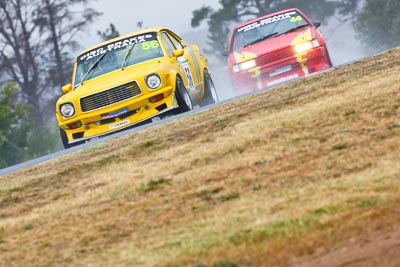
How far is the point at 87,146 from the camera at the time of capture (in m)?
15.1

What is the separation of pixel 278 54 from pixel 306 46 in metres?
0.48

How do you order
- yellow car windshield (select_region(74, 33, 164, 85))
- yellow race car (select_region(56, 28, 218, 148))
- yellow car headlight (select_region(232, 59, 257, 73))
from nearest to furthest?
yellow race car (select_region(56, 28, 218, 148)) < yellow car windshield (select_region(74, 33, 164, 85)) < yellow car headlight (select_region(232, 59, 257, 73))

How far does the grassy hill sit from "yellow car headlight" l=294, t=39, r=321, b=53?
6397mm

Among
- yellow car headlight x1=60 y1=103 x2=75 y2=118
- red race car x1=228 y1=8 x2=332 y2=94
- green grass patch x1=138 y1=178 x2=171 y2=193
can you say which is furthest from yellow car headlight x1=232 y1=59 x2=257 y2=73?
green grass patch x1=138 y1=178 x2=171 y2=193

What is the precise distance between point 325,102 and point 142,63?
210 inches

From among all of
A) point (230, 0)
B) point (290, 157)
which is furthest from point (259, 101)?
point (230, 0)

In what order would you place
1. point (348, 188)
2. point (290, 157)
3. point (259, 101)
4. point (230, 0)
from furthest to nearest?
1. point (230, 0)
2. point (259, 101)
3. point (290, 157)
4. point (348, 188)

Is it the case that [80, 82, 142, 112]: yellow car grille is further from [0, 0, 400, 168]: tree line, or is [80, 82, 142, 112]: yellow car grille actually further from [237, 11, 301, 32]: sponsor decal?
[0, 0, 400, 168]: tree line

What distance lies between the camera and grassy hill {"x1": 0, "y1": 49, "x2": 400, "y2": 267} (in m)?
7.94

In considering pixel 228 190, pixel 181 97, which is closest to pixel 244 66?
pixel 181 97

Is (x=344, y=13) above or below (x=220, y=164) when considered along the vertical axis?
below

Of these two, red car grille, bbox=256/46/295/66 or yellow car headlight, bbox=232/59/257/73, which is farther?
yellow car headlight, bbox=232/59/257/73

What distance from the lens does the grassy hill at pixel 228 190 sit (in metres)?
7.94

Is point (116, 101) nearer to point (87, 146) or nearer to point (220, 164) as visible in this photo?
point (87, 146)
